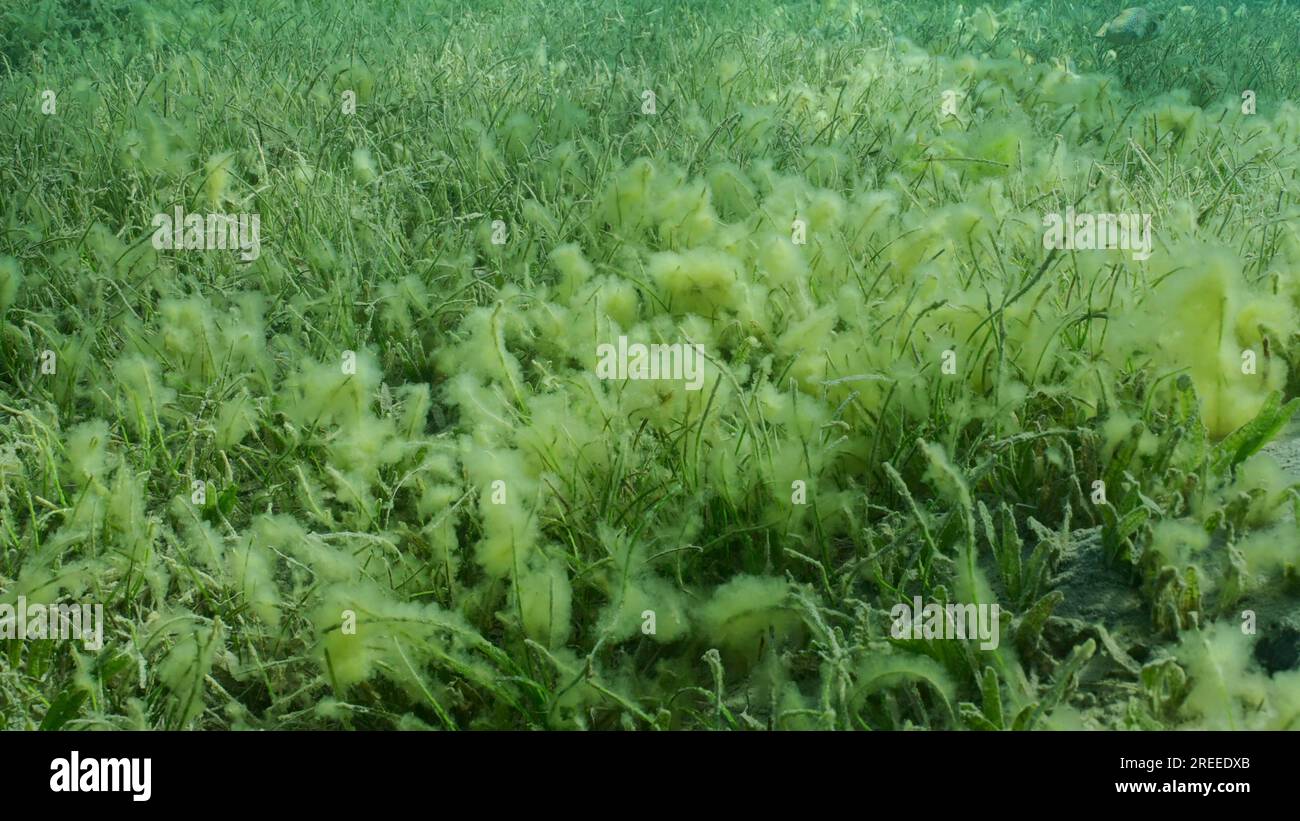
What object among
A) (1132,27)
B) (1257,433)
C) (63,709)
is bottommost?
(63,709)

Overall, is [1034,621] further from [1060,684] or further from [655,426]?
[655,426]

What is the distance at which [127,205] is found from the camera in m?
3.34

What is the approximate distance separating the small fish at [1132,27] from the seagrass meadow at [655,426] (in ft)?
5.43

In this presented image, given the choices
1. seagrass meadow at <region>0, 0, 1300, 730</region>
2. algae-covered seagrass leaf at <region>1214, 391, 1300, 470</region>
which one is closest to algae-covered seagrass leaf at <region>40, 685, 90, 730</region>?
seagrass meadow at <region>0, 0, 1300, 730</region>

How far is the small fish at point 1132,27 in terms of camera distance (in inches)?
202

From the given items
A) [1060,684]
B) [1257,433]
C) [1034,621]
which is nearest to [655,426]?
[1034,621]

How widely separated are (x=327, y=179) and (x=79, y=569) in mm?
1769

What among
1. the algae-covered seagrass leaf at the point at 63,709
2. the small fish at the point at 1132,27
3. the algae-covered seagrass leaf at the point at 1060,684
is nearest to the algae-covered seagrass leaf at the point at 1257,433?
the algae-covered seagrass leaf at the point at 1060,684

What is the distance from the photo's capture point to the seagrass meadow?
5.52ft

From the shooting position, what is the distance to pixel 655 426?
2127 mm

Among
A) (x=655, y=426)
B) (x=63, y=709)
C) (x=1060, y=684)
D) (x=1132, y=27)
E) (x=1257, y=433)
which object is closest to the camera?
(x=1060, y=684)

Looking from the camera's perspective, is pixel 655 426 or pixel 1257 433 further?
pixel 655 426

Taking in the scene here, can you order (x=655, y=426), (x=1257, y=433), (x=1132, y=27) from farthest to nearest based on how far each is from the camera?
(x=1132, y=27) → (x=655, y=426) → (x=1257, y=433)

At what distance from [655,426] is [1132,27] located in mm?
4227
